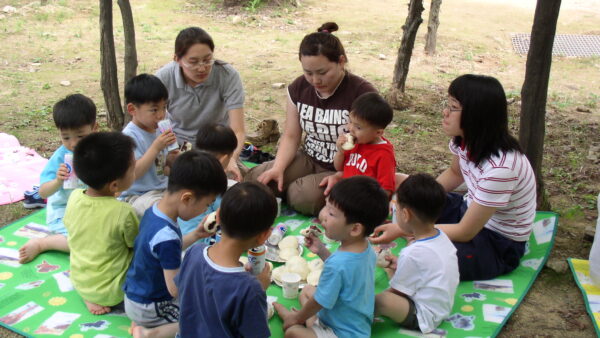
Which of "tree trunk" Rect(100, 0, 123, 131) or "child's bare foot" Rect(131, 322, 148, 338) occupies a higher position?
"tree trunk" Rect(100, 0, 123, 131)

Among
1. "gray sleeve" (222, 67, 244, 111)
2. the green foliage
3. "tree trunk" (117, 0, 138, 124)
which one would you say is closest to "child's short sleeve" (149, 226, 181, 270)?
"gray sleeve" (222, 67, 244, 111)

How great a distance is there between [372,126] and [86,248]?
1763 millimetres

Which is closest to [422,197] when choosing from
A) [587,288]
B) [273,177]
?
[587,288]

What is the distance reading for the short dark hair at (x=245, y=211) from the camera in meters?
1.90

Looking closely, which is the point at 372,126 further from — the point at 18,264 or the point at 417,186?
the point at 18,264

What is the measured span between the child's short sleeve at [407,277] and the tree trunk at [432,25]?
6.67 m

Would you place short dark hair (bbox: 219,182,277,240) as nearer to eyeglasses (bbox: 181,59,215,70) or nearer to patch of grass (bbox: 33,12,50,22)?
eyeglasses (bbox: 181,59,215,70)

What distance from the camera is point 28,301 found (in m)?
2.78

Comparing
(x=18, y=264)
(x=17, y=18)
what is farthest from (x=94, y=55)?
(x=18, y=264)

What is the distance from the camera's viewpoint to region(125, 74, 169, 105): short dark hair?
3.14m

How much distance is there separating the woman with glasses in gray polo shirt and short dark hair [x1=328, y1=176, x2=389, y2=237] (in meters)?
1.54

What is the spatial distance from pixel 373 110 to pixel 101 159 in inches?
62.7

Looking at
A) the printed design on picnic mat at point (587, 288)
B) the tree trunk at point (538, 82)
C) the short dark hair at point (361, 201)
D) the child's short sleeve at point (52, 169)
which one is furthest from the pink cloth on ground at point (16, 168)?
the printed design on picnic mat at point (587, 288)

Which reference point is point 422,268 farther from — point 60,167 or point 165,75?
point 165,75
